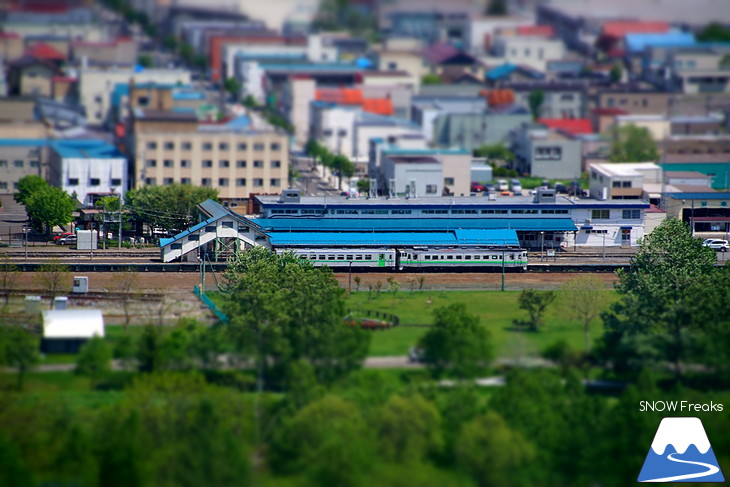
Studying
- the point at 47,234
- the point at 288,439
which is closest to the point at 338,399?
the point at 288,439

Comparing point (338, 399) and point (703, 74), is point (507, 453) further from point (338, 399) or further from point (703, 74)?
point (703, 74)

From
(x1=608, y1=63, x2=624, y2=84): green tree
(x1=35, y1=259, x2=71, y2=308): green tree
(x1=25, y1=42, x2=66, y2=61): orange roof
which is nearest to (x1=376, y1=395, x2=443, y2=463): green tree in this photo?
(x1=35, y1=259, x2=71, y2=308): green tree

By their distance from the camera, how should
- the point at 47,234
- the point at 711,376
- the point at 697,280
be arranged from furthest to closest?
the point at 47,234
the point at 697,280
the point at 711,376

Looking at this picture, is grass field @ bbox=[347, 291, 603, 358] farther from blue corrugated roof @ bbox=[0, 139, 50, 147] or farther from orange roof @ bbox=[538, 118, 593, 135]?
orange roof @ bbox=[538, 118, 593, 135]

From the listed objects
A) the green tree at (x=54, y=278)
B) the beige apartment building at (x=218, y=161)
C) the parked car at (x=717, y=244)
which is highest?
the beige apartment building at (x=218, y=161)

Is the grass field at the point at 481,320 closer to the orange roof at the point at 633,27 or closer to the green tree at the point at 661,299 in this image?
the green tree at the point at 661,299

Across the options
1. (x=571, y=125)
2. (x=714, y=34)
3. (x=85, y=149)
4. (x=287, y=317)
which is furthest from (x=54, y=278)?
(x=714, y=34)

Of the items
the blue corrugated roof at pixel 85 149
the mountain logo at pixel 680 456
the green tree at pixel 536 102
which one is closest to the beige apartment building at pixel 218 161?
the blue corrugated roof at pixel 85 149
